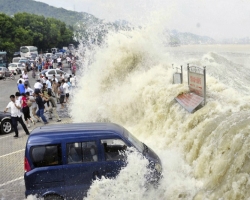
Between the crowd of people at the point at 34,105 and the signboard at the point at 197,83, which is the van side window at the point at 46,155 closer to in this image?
the signboard at the point at 197,83

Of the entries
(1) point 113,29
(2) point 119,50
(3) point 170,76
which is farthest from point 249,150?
(1) point 113,29

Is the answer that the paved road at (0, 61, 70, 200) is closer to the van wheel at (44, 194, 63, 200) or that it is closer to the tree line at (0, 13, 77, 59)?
the van wheel at (44, 194, 63, 200)

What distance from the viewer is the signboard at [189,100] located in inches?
403

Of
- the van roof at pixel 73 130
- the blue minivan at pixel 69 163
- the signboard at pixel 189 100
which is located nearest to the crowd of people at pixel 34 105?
the van roof at pixel 73 130

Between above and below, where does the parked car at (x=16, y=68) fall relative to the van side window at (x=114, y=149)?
below

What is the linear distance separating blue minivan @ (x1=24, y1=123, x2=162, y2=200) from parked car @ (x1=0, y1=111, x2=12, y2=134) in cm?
791

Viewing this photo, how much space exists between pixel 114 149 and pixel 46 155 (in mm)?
1479

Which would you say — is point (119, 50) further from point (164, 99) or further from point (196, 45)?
point (196, 45)

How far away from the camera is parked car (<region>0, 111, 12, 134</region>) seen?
48.5ft

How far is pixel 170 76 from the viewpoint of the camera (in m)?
15.8

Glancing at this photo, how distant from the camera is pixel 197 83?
10867mm

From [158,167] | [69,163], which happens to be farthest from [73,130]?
[158,167]

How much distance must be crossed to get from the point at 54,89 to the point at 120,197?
1528 centimetres

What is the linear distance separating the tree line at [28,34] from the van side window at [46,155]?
62.7 m
